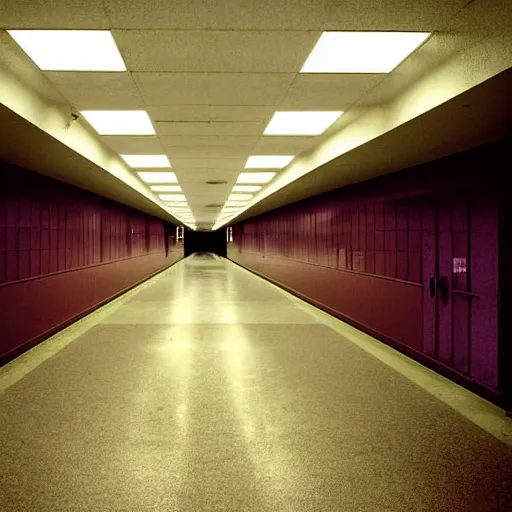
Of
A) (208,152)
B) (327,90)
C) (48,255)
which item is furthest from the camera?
(48,255)

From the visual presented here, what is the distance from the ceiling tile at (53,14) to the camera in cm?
218

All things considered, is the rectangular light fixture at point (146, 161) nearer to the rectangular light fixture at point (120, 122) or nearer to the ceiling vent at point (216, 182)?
the rectangular light fixture at point (120, 122)

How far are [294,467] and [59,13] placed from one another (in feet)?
9.12

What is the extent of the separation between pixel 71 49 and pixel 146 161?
386 centimetres

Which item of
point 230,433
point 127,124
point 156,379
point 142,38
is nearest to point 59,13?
point 142,38

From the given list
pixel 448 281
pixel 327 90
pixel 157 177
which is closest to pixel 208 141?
pixel 327 90

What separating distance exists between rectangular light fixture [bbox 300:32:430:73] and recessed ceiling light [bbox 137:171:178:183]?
5.05 meters

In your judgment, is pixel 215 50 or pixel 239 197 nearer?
pixel 215 50

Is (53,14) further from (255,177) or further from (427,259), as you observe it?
(255,177)

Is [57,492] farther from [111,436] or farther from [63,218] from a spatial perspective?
[63,218]

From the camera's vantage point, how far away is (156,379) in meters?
4.10

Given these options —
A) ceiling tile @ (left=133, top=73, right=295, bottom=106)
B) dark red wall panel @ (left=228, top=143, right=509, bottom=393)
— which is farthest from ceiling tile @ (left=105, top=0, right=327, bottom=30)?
dark red wall panel @ (left=228, top=143, right=509, bottom=393)

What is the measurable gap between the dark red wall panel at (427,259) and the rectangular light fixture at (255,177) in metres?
1.14

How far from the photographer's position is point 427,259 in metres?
4.59
